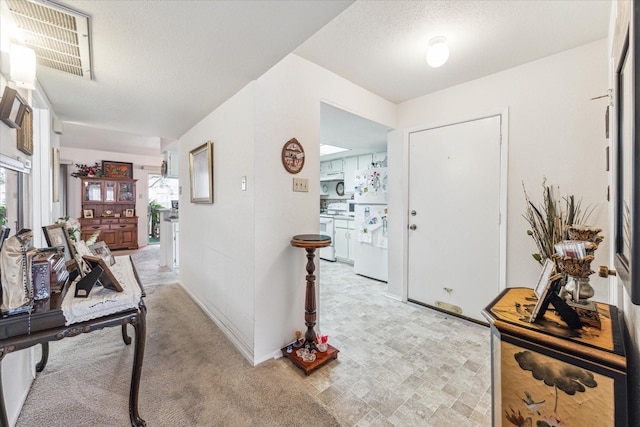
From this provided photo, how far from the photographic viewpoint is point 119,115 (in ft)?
8.60

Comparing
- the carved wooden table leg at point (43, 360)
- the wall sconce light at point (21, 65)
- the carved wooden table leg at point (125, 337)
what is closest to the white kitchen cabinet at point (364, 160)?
the carved wooden table leg at point (125, 337)

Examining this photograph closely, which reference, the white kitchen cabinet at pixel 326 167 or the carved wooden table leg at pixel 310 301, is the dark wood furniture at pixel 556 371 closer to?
the carved wooden table leg at pixel 310 301

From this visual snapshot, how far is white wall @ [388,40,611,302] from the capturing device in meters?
1.90

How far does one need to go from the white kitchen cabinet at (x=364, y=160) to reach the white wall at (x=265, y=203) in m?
2.35

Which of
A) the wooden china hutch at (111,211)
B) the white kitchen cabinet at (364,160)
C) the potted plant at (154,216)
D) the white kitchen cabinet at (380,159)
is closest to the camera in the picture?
the white kitchen cabinet at (380,159)

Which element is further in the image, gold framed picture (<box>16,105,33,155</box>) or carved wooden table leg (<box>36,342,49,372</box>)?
carved wooden table leg (<box>36,342,49,372</box>)

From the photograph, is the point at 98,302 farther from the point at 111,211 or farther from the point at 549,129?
the point at 111,211

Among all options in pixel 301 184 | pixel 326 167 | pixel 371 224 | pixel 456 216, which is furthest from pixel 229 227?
pixel 326 167

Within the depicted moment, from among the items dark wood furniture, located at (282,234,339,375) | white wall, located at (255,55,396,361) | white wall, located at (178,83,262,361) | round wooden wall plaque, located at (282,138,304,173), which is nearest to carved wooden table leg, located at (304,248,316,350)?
dark wood furniture, located at (282,234,339,375)

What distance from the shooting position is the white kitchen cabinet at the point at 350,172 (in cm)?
504

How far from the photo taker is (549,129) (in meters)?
2.10

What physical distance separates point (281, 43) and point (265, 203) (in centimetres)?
99

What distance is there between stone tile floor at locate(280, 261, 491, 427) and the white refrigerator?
1005 mm

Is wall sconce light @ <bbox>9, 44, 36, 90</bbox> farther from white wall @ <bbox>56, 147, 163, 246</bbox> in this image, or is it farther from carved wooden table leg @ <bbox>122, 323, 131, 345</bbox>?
white wall @ <bbox>56, 147, 163, 246</bbox>
